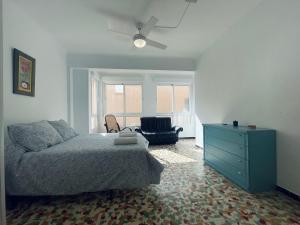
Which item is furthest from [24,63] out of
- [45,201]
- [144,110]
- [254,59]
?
[144,110]

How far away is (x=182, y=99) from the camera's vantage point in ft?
21.9

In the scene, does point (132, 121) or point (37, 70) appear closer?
point (37, 70)

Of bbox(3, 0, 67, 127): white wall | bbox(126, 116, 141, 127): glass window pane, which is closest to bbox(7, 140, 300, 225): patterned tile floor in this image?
bbox(3, 0, 67, 127): white wall

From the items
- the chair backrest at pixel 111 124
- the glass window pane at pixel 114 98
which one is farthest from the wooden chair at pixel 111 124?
the glass window pane at pixel 114 98

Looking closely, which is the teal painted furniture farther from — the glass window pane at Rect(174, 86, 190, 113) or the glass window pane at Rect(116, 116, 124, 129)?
the glass window pane at Rect(116, 116, 124, 129)

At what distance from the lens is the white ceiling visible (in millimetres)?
2586

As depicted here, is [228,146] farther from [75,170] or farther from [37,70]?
[37,70]

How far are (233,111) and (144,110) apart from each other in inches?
142

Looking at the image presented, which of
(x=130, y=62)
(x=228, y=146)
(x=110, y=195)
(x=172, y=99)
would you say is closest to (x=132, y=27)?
(x=130, y=62)

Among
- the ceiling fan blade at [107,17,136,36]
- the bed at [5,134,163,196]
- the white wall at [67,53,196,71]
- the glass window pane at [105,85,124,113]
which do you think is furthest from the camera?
the glass window pane at [105,85,124,113]

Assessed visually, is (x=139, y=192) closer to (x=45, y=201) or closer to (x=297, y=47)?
(x=45, y=201)

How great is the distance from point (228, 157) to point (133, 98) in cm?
435

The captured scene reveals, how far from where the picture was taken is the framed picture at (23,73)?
2.46 m

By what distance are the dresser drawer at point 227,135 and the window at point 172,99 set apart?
3092mm
